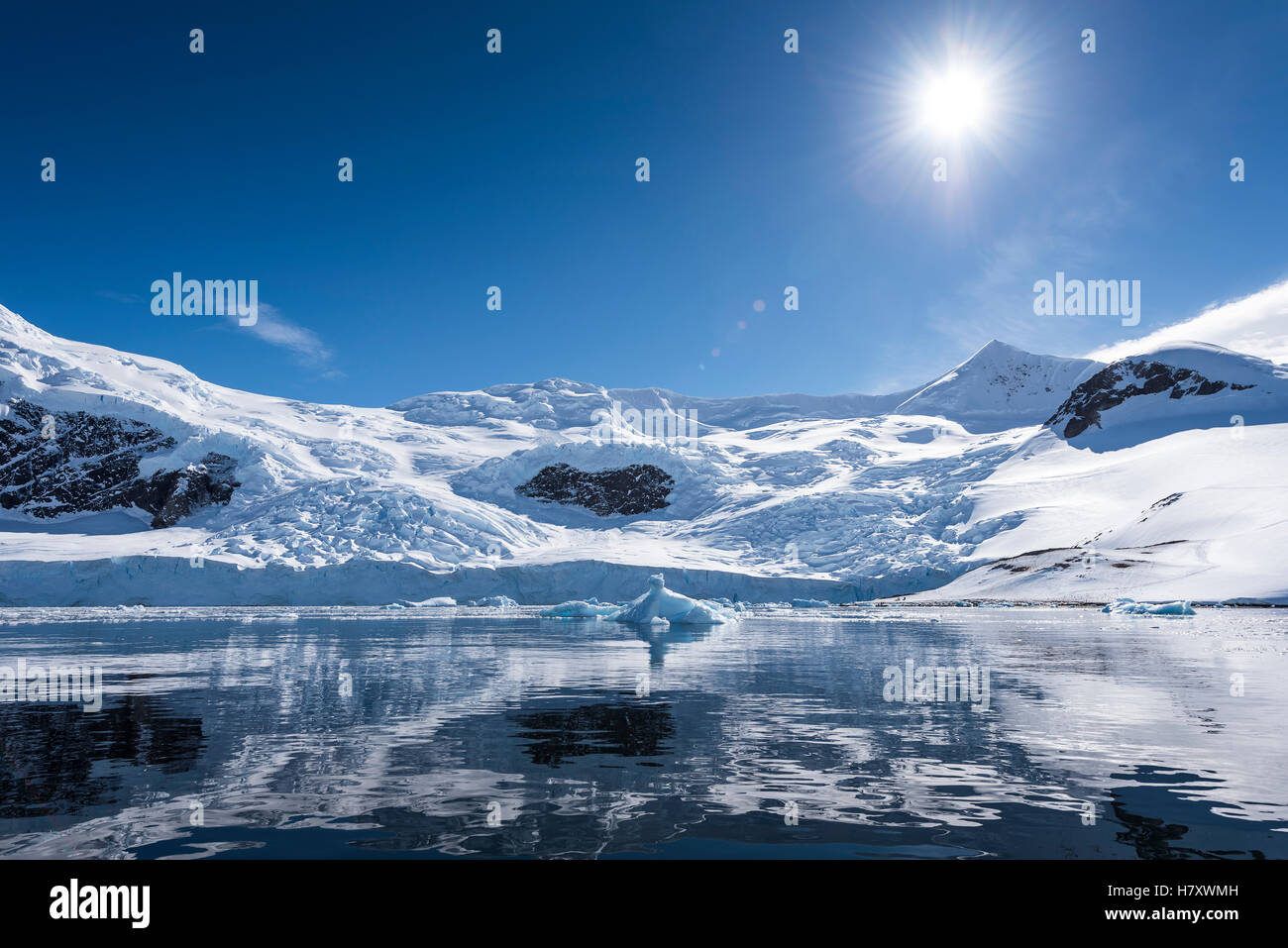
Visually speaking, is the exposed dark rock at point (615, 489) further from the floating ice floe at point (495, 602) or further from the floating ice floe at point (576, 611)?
the floating ice floe at point (576, 611)

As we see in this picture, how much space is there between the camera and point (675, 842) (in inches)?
269

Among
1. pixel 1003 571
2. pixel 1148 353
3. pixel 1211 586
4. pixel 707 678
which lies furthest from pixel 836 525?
pixel 707 678

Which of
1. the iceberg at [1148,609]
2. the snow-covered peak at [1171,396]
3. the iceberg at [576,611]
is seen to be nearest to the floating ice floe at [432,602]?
the iceberg at [576,611]

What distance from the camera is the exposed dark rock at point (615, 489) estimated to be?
12444 cm

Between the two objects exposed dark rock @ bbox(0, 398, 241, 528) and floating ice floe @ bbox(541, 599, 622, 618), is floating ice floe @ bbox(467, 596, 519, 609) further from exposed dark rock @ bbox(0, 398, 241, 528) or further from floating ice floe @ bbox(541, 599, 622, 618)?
exposed dark rock @ bbox(0, 398, 241, 528)

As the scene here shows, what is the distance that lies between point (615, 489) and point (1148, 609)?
80.8 m

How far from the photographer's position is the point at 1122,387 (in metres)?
132

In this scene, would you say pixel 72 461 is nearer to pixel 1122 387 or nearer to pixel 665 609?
pixel 665 609

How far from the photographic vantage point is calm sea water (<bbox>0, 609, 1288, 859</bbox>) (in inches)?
276

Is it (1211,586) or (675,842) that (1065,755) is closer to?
(675,842)

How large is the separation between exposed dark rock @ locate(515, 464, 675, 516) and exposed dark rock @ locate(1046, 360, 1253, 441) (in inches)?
2561

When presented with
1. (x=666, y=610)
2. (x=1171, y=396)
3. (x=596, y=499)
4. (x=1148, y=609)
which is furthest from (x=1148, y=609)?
(x=1171, y=396)
